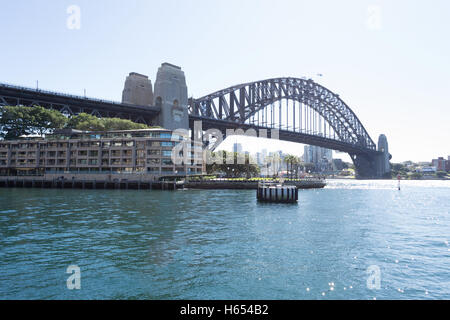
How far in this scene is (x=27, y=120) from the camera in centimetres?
9944

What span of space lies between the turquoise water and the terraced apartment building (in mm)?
53511

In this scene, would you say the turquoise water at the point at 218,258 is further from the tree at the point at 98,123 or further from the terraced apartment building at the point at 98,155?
the tree at the point at 98,123

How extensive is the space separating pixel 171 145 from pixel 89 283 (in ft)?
241

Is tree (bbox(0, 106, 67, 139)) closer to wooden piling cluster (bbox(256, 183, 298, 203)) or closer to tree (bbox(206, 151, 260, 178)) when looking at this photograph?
tree (bbox(206, 151, 260, 178))

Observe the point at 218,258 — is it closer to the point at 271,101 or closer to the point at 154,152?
the point at 154,152

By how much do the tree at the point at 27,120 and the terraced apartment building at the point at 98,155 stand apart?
4765 millimetres

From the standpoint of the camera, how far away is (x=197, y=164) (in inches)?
3814

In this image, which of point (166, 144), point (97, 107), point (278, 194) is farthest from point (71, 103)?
point (278, 194)

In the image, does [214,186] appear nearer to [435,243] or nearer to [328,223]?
[328,223]

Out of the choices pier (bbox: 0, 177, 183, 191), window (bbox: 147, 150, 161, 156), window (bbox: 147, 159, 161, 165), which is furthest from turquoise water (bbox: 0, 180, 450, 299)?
window (bbox: 147, 150, 161, 156)

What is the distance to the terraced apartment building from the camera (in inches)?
3413

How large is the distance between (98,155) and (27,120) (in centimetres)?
2829

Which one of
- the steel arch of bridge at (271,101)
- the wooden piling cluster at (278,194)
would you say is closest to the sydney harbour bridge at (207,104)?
the steel arch of bridge at (271,101)
